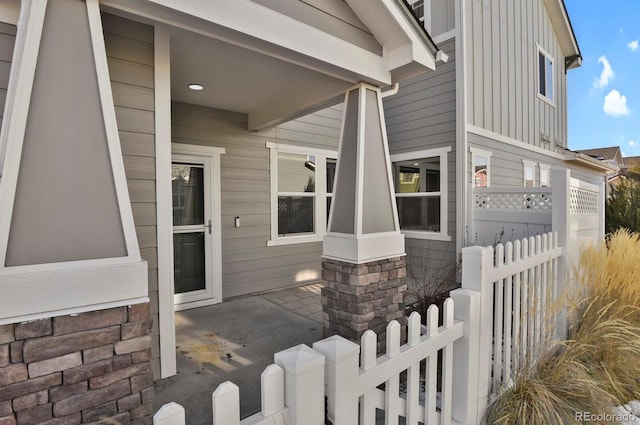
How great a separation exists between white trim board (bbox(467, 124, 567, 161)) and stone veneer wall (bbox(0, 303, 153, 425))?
5.79 metres

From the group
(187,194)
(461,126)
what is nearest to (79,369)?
(187,194)

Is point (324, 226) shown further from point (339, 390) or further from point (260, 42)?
point (339, 390)

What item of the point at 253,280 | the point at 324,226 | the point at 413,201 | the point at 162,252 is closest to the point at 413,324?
the point at 162,252

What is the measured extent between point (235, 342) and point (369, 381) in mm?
2461

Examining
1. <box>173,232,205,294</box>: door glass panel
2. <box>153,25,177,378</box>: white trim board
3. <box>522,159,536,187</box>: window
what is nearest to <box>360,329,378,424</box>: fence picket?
<box>153,25,177,378</box>: white trim board

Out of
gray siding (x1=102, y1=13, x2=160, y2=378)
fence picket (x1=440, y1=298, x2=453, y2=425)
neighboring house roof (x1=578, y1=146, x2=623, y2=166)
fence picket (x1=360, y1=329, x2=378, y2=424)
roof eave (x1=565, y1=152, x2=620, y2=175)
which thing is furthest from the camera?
neighboring house roof (x1=578, y1=146, x2=623, y2=166)

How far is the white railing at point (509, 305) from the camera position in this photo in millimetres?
2076

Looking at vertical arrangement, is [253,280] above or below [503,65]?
below

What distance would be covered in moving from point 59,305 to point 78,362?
302 millimetres

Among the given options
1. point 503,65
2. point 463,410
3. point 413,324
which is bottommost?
point 463,410

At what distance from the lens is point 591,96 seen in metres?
36.2

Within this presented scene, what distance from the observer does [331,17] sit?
293 cm

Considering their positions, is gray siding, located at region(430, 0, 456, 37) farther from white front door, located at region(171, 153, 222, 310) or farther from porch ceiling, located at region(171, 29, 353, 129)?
white front door, located at region(171, 153, 222, 310)

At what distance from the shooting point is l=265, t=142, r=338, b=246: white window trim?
18.0 ft
